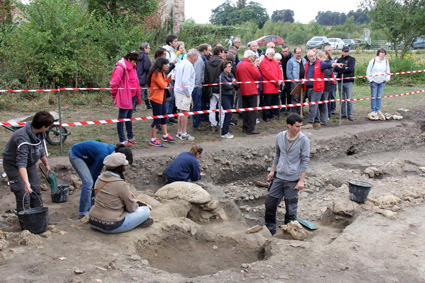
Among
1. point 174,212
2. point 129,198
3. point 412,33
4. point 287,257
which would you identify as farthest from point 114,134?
point 412,33

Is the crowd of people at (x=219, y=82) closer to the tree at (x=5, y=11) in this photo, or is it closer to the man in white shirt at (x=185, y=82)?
the man in white shirt at (x=185, y=82)

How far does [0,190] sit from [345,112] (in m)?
10.3

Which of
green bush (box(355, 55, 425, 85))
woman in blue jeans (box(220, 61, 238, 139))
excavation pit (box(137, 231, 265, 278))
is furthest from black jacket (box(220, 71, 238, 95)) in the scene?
green bush (box(355, 55, 425, 85))

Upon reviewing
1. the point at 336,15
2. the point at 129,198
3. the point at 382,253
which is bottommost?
the point at 382,253

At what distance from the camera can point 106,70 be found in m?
14.7

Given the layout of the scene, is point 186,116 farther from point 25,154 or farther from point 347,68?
point 347,68

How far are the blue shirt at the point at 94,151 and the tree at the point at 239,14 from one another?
5952 cm

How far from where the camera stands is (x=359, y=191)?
7625 mm

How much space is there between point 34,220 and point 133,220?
130cm

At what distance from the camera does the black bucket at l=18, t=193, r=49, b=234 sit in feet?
18.5

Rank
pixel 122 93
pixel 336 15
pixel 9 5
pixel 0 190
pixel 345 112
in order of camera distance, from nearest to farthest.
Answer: pixel 0 190 → pixel 122 93 → pixel 345 112 → pixel 9 5 → pixel 336 15

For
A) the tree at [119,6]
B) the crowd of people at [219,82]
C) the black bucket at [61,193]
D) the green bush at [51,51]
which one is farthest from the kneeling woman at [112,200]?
the tree at [119,6]

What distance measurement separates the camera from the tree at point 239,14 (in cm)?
6600

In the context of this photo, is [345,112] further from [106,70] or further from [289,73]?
[106,70]
